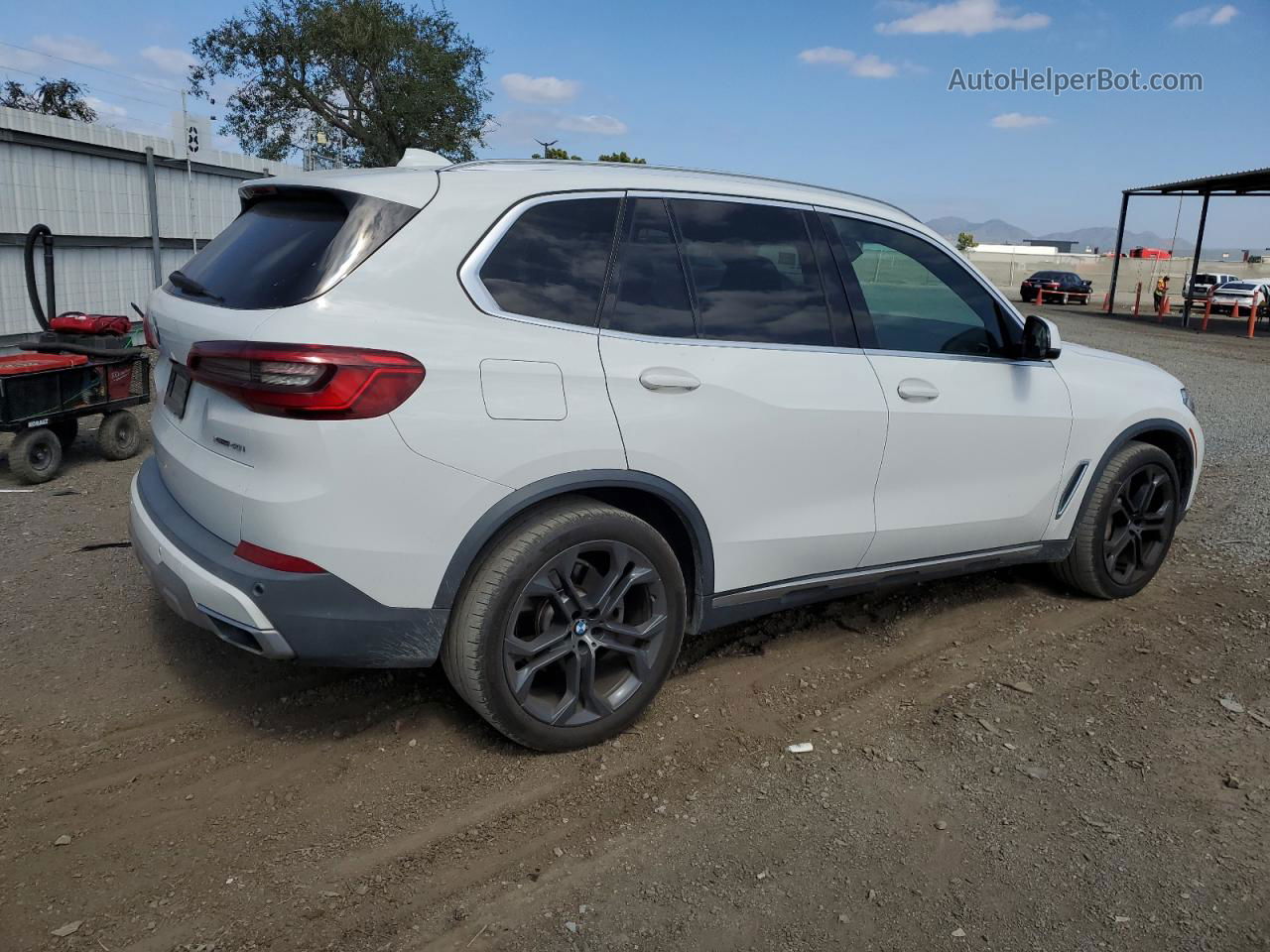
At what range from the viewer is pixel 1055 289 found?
3700 centimetres

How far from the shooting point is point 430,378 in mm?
2762

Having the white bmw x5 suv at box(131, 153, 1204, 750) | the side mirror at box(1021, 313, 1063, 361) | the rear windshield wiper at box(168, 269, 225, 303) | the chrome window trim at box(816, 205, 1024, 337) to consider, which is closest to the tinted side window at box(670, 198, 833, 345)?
the white bmw x5 suv at box(131, 153, 1204, 750)

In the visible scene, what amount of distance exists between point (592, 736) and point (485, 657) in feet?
1.83

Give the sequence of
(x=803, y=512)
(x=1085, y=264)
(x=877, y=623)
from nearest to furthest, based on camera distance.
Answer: (x=803, y=512)
(x=877, y=623)
(x=1085, y=264)

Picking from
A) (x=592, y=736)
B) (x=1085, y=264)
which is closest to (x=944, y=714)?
(x=592, y=736)

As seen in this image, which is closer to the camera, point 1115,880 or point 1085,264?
point 1115,880

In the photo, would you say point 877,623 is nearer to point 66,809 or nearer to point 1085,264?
point 66,809

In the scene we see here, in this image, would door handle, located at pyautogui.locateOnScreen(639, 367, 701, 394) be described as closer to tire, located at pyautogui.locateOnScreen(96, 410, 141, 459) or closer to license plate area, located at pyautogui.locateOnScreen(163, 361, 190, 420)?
license plate area, located at pyautogui.locateOnScreen(163, 361, 190, 420)

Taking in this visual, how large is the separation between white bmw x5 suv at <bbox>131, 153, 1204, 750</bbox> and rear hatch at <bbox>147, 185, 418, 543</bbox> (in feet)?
0.04

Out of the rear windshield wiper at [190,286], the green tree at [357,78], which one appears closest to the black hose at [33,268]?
the rear windshield wiper at [190,286]

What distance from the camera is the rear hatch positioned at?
2771 mm

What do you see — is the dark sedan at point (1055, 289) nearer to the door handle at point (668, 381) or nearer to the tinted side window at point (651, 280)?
the tinted side window at point (651, 280)

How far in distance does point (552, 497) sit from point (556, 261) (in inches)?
29.9

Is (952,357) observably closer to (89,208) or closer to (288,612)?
(288,612)
